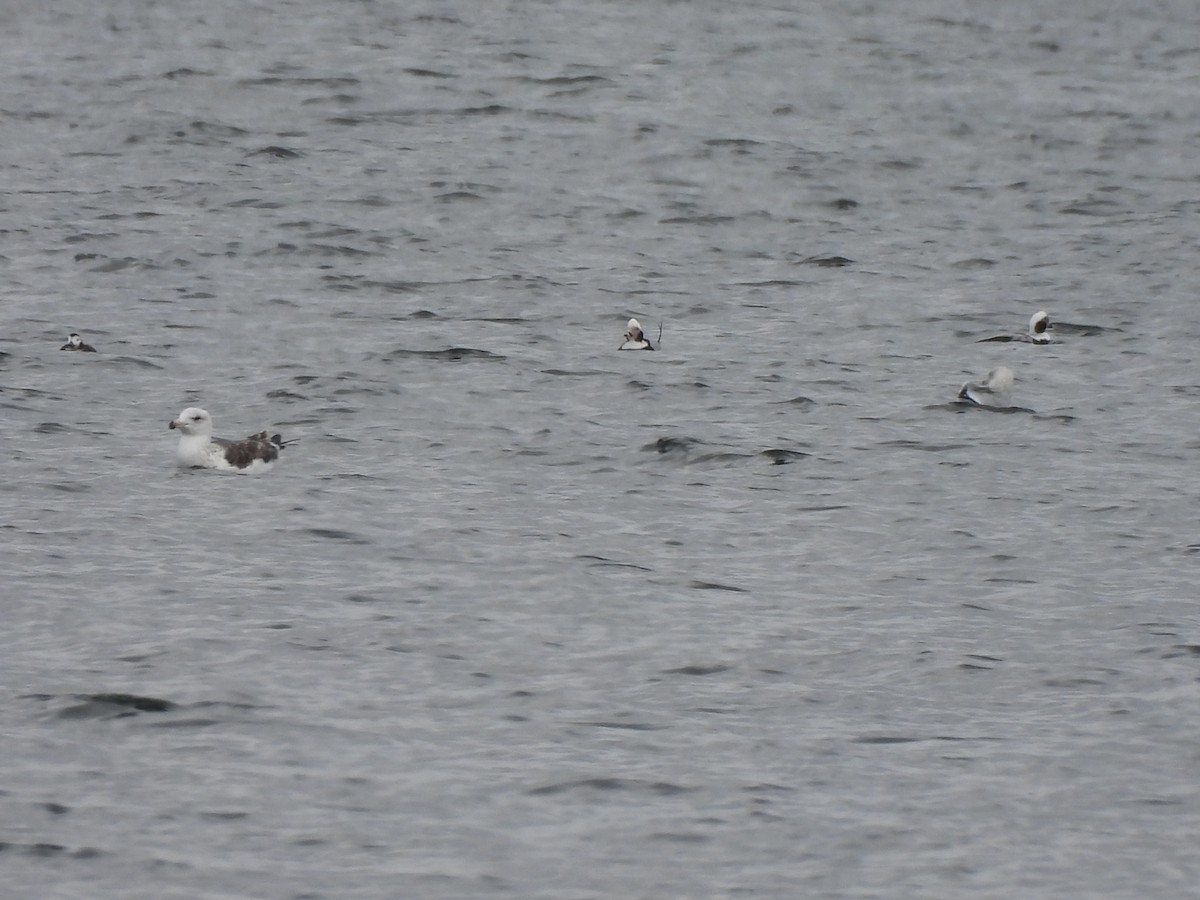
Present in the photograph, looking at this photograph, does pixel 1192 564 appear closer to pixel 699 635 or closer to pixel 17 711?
pixel 699 635

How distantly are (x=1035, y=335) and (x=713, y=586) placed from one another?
1155 centimetres

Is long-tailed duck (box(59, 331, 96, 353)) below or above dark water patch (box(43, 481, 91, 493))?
above

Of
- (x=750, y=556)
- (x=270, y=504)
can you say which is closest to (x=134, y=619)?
(x=270, y=504)

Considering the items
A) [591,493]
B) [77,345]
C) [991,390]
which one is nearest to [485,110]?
[77,345]

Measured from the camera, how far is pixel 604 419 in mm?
22422

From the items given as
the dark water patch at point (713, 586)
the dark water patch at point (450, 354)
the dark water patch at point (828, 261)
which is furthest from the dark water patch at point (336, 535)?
the dark water patch at point (828, 261)

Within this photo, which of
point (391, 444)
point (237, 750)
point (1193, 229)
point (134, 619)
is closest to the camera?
point (237, 750)

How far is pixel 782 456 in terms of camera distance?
68.2 feet

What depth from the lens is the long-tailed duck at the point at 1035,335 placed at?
88.1ft

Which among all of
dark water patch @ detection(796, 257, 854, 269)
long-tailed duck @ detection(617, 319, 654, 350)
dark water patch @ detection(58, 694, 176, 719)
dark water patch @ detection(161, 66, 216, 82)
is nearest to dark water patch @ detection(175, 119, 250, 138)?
dark water patch @ detection(161, 66, 216, 82)

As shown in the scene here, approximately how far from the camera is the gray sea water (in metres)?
12.0

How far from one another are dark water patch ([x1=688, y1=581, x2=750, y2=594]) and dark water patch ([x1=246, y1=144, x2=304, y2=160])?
21.6 m

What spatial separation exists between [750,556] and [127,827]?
6968 millimetres

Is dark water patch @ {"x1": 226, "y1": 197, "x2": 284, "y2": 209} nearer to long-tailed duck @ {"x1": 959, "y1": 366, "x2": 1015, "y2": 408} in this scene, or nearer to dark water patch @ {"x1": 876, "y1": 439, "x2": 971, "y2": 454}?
long-tailed duck @ {"x1": 959, "y1": 366, "x2": 1015, "y2": 408}
